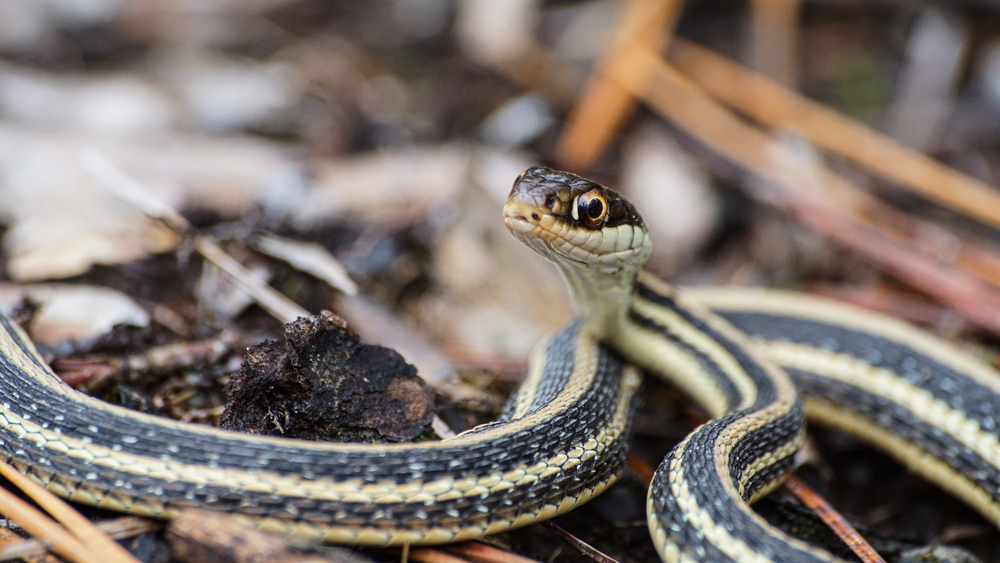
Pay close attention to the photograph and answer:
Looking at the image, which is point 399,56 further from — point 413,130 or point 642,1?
point 642,1

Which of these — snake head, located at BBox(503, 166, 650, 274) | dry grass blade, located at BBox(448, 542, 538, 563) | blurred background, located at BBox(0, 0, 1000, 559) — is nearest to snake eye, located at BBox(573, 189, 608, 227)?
snake head, located at BBox(503, 166, 650, 274)

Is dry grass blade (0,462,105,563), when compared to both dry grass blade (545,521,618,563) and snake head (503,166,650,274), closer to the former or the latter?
dry grass blade (545,521,618,563)

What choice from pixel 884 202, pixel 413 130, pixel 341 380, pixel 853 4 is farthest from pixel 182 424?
pixel 853 4

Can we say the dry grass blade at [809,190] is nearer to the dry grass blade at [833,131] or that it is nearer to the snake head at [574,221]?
the dry grass blade at [833,131]

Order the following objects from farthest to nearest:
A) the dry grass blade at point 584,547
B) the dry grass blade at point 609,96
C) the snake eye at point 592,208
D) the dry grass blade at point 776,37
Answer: the dry grass blade at point 776,37 → the dry grass blade at point 609,96 → the snake eye at point 592,208 → the dry grass blade at point 584,547

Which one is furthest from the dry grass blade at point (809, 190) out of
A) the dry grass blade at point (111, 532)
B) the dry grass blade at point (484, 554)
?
the dry grass blade at point (111, 532)
